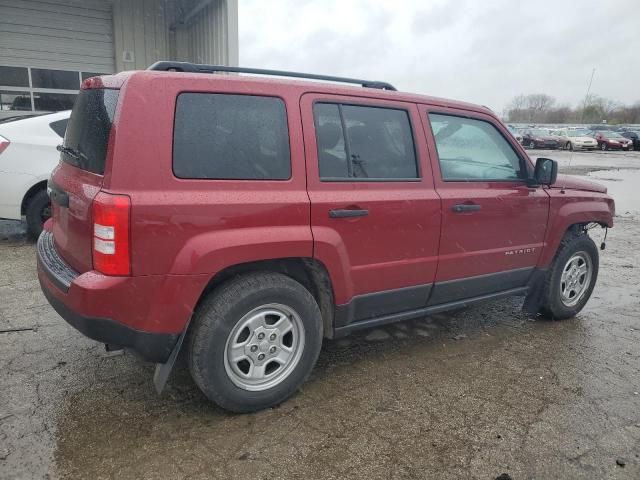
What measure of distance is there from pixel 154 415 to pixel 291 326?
0.90 m

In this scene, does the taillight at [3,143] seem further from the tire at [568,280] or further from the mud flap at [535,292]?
the tire at [568,280]

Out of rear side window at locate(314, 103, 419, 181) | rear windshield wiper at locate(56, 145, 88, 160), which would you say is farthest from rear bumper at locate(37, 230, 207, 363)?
rear side window at locate(314, 103, 419, 181)

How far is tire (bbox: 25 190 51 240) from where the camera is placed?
19.1ft

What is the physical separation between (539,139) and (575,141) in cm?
231

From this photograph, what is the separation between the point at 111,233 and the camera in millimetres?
2348

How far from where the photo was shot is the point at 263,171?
273 cm

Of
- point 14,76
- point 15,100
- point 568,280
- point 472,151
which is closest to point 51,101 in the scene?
point 15,100

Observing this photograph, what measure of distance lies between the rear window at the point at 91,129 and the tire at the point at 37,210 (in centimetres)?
324

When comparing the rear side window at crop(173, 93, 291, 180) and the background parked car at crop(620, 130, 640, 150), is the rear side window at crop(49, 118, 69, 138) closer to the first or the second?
the rear side window at crop(173, 93, 291, 180)

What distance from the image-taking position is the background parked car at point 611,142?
35469 millimetres

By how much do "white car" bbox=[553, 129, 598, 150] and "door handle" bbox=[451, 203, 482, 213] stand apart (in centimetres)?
3550

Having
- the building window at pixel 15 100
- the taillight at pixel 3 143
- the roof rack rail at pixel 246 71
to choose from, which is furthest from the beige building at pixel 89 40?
the roof rack rail at pixel 246 71

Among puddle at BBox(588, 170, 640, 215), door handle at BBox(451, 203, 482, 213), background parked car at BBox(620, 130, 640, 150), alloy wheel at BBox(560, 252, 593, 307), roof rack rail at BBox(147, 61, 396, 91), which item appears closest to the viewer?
roof rack rail at BBox(147, 61, 396, 91)

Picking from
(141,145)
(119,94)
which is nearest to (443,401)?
(141,145)
